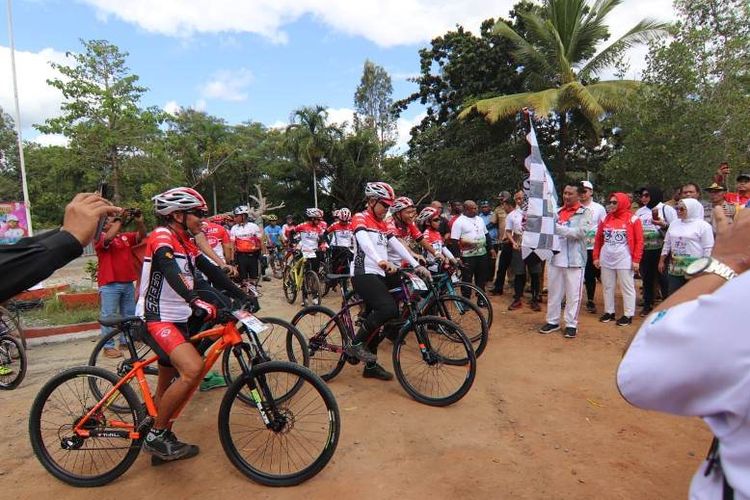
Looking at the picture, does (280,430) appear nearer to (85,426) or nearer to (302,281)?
(85,426)

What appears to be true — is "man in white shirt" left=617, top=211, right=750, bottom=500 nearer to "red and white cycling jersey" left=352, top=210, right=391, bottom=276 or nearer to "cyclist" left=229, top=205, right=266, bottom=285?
"red and white cycling jersey" left=352, top=210, right=391, bottom=276

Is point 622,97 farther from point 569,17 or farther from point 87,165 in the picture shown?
point 87,165

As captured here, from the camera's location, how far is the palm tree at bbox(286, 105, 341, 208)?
96.7 feet

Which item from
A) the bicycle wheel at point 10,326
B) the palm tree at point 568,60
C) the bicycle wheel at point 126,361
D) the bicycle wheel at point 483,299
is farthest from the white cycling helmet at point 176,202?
the palm tree at point 568,60

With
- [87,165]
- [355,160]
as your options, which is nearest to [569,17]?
[355,160]

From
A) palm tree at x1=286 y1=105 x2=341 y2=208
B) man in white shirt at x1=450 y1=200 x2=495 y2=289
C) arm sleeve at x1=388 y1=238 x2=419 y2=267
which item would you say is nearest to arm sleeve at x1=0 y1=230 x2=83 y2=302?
arm sleeve at x1=388 y1=238 x2=419 y2=267

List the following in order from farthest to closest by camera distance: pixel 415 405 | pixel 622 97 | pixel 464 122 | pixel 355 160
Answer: pixel 355 160
pixel 464 122
pixel 622 97
pixel 415 405

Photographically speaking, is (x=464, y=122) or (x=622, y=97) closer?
(x=622, y=97)

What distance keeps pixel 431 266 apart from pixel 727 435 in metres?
5.74

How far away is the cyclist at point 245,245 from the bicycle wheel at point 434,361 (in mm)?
6194

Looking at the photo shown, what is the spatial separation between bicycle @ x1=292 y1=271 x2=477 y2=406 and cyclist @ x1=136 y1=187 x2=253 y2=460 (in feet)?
4.78

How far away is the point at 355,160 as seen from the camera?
31125 millimetres

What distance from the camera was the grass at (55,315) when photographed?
7.36 metres

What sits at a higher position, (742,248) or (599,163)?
(599,163)
